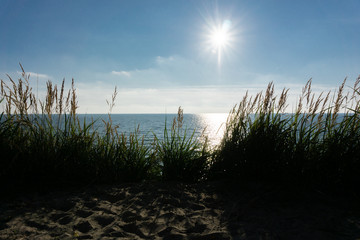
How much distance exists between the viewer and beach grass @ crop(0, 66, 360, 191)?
3.20 meters

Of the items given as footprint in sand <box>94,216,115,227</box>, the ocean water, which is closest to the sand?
footprint in sand <box>94,216,115,227</box>

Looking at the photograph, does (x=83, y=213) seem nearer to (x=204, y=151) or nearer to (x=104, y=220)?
(x=104, y=220)

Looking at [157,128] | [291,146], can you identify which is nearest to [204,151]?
[291,146]

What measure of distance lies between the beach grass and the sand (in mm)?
293

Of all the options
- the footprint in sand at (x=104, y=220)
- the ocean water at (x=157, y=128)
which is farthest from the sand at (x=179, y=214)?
the ocean water at (x=157, y=128)

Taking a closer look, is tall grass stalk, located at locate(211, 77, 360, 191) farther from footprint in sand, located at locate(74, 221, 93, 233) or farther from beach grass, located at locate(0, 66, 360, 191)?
footprint in sand, located at locate(74, 221, 93, 233)

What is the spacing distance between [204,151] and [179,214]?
1506mm

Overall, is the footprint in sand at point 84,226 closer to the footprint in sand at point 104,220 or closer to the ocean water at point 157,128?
the footprint in sand at point 104,220

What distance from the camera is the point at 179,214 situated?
280 cm

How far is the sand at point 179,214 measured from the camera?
2324mm

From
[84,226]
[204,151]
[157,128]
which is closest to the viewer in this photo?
[84,226]

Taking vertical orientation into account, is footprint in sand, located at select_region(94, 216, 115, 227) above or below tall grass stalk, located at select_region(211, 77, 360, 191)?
below

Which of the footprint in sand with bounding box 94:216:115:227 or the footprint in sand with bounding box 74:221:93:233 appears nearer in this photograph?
the footprint in sand with bounding box 74:221:93:233

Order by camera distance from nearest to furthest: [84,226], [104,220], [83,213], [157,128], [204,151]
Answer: [84,226], [104,220], [83,213], [204,151], [157,128]
